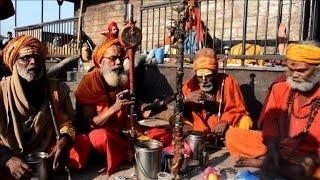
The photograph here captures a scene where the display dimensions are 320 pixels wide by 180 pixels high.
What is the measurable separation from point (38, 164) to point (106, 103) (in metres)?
1.41

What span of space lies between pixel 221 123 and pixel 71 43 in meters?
9.85

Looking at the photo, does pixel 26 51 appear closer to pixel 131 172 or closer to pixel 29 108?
pixel 29 108

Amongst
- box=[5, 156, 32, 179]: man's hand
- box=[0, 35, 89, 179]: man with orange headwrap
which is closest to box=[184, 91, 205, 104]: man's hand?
box=[0, 35, 89, 179]: man with orange headwrap

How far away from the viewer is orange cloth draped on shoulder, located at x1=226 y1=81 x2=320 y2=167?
3980 mm

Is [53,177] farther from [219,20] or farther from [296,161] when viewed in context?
[219,20]

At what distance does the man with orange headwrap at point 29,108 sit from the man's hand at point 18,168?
0.11 m

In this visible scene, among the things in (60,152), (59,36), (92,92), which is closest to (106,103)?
(92,92)

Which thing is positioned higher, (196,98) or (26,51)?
(26,51)

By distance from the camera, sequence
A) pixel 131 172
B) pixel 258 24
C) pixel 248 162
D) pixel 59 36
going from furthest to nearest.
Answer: pixel 59 36 < pixel 258 24 < pixel 248 162 < pixel 131 172

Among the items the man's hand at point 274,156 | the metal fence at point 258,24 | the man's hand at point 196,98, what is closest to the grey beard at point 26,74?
the man's hand at point 196,98

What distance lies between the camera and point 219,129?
199 inches

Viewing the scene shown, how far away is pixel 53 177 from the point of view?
390cm

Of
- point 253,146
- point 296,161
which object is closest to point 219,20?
point 253,146

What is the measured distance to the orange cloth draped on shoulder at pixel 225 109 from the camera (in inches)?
209
